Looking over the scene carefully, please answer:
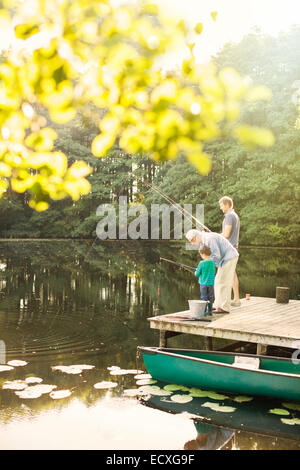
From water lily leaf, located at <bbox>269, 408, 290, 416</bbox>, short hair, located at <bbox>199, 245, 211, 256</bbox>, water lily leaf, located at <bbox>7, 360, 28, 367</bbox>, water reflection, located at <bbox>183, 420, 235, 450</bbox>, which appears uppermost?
short hair, located at <bbox>199, 245, 211, 256</bbox>

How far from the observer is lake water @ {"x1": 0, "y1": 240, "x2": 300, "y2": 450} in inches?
227

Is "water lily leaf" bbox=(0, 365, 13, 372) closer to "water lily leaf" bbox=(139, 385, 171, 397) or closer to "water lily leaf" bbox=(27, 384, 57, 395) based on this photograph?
"water lily leaf" bbox=(27, 384, 57, 395)

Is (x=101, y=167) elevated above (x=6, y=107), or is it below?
above

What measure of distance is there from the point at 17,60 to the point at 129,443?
405 centimetres

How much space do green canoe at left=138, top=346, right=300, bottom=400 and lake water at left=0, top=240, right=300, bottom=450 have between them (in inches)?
13.1

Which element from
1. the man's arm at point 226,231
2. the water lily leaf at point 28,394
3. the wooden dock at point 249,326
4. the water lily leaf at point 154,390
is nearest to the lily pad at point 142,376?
the water lily leaf at point 154,390

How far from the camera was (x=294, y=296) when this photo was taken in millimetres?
14586

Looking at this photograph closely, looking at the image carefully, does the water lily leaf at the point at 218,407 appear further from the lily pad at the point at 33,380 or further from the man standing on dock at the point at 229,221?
the man standing on dock at the point at 229,221

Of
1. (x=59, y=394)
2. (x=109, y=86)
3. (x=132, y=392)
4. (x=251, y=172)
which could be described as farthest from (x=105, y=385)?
(x=251, y=172)

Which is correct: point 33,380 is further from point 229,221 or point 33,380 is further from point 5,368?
point 229,221

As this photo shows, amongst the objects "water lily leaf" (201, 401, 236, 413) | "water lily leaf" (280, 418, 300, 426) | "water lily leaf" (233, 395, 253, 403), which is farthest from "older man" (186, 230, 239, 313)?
"water lily leaf" (280, 418, 300, 426)

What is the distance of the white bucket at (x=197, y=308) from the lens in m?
7.72

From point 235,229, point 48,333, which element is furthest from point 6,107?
point 48,333

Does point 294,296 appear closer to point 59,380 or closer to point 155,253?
point 59,380
